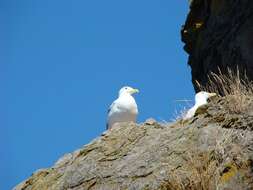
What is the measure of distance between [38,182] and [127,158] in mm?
1914

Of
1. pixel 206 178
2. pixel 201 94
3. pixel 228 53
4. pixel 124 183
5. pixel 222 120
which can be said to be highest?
pixel 228 53

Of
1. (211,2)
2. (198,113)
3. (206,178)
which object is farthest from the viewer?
(211,2)

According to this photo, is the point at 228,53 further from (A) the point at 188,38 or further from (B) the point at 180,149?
(B) the point at 180,149

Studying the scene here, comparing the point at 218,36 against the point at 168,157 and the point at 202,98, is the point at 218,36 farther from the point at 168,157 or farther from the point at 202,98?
the point at 168,157

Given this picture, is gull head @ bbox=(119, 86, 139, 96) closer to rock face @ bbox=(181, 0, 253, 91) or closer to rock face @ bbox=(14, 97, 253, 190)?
rock face @ bbox=(181, 0, 253, 91)

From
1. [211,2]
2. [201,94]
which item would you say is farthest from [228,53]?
[201,94]

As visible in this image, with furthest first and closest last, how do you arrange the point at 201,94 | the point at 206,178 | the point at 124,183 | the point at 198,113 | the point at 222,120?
the point at 201,94, the point at 198,113, the point at 222,120, the point at 124,183, the point at 206,178

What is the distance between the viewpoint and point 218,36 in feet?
63.0

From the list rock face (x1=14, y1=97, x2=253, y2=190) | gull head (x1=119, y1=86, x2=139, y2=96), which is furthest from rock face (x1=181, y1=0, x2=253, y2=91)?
rock face (x1=14, y1=97, x2=253, y2=190)

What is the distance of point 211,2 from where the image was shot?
20.0 meters

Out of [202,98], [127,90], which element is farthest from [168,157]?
[127,90]

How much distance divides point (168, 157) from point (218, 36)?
898 centimetres

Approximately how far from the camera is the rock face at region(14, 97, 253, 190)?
391 inches

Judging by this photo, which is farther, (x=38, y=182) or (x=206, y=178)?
(x=38, y=182)
